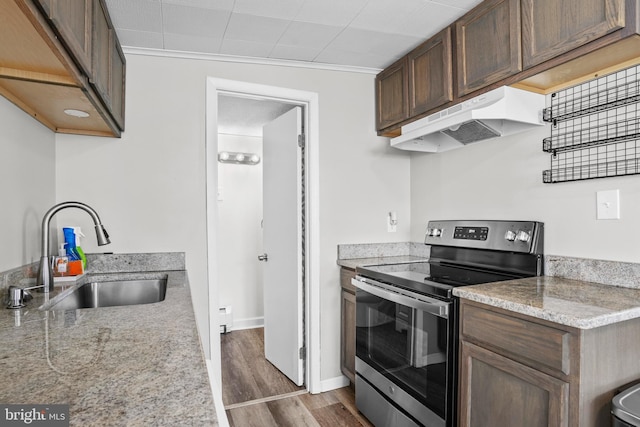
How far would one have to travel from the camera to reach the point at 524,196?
1.93 metres

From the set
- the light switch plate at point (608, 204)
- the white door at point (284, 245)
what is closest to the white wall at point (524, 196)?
the light switch plate at point (608, 204)

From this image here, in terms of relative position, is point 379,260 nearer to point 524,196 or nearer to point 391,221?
point 391,221

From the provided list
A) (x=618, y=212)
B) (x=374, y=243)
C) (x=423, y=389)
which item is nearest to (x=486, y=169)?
(x=618, y=212)

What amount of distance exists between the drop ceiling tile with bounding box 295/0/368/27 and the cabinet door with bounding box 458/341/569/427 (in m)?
1.59

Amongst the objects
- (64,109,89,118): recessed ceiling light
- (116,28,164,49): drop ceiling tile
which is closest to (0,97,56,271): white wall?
(64,109,89,118): recessed ceiling light

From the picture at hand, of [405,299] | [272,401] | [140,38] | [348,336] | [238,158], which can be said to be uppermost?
[140,38]

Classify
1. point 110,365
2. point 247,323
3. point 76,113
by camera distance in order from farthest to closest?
→ point 247,323, point 76,113, point 110,365

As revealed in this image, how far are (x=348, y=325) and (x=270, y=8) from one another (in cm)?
189

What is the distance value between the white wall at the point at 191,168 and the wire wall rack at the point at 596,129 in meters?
1.17

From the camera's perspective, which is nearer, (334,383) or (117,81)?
(117,81)

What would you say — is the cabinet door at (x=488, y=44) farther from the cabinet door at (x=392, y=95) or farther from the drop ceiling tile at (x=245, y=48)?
the drop ceiling tile at (x=245, y=48)

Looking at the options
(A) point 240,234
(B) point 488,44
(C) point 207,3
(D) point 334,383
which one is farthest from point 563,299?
(A) point 240,234

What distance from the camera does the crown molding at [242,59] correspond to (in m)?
2.17

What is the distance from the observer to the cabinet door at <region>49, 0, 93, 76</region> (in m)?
0.96
